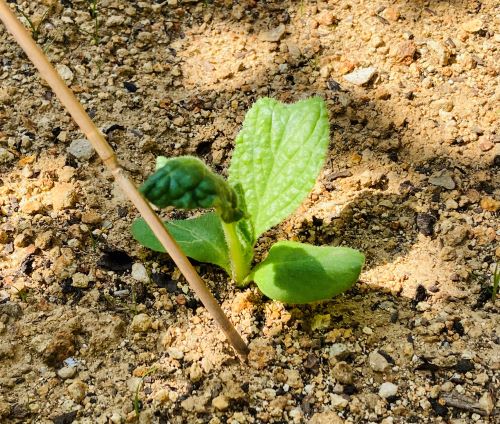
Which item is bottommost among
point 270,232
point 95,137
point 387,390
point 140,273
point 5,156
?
point 387,390

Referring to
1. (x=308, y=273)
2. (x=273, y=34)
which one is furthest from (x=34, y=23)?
(x=308, y=273)

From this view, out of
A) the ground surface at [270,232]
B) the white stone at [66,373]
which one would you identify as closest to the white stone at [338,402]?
the ground surface at [270,232]

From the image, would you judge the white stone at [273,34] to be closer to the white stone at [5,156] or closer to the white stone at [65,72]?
the white stone at [65,72]

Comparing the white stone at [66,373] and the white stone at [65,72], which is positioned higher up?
the white stone at [65,72]

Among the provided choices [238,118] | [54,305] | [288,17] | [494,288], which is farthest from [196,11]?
[494,288]

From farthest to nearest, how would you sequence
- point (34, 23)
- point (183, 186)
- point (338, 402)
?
1. point (34, 23)
2. point (338, 402)
3. point (183, 186)

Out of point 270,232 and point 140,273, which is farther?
point 270,232

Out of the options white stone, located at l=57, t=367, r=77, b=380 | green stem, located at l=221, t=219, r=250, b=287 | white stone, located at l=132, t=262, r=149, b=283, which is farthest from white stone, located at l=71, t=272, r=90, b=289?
green stem, located at l=221, t=219, r=250, b=287

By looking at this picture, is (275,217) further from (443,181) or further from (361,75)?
(361,75)
